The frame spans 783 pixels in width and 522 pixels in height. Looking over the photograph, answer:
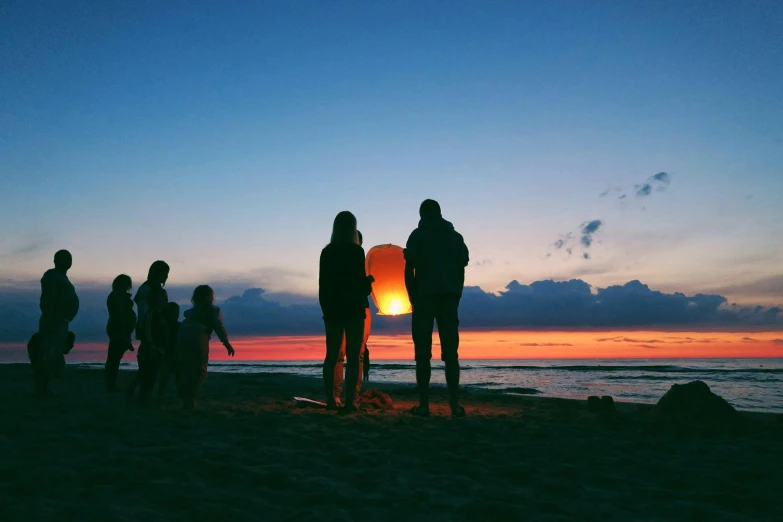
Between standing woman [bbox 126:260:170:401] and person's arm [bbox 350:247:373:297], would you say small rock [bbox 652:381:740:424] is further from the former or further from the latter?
standing woman [bbox 126:260:170:401]

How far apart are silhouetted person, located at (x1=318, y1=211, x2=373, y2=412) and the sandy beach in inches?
38.7

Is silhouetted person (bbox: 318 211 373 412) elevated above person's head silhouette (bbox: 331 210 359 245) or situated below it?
below

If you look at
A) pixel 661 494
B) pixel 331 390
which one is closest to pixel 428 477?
pixel 661 494

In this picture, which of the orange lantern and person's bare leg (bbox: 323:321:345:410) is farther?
the orange lantern

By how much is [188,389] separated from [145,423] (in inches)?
72.8

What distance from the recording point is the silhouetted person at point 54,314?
711 cm

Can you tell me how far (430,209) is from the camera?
6.80m

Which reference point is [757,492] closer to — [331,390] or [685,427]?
[685,427]

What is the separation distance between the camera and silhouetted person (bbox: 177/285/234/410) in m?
6.51

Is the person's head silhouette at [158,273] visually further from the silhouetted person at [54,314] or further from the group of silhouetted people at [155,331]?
the silhouetted person at [54,314]

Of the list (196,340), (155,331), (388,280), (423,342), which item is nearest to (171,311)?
(155,331)

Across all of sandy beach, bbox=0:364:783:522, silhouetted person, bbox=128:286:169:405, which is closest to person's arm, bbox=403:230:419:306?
sandy beach, bbox=0:364:783:522

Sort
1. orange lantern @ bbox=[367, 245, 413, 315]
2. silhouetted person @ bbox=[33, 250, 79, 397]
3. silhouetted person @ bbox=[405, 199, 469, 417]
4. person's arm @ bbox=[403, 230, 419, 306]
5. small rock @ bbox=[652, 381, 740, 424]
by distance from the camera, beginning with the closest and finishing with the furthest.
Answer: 1. small rock @ bbox=[652, 381, 740, 424]
2. silhouetted person @ bbox=[405, 199, 469, 417]
3. person's arm @ bbox=[403, 230, 419, 306]
4. silhouetted person @ bbox=[33, 250, 79, 397]
5. orange lantern @ bbox=[367, 245, 413, 315]

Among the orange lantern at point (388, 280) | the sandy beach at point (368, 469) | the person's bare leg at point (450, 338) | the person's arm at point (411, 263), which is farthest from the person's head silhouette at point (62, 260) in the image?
the person's bare leg at point (450, 338)
